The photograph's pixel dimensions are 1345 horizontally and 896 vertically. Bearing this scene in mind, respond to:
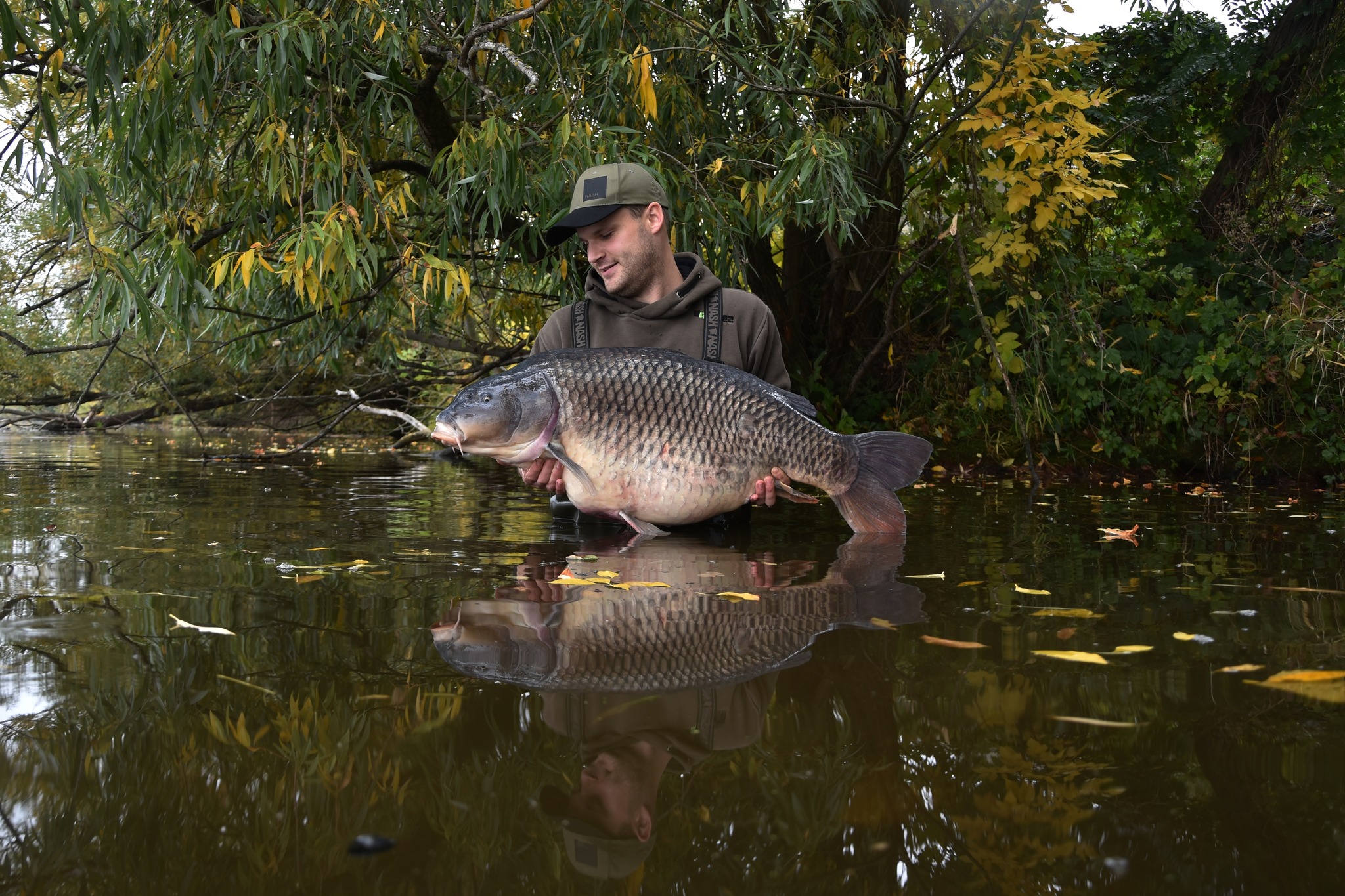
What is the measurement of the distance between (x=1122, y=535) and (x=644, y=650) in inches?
102

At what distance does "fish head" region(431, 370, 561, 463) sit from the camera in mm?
3395

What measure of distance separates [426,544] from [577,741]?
7.12 feet

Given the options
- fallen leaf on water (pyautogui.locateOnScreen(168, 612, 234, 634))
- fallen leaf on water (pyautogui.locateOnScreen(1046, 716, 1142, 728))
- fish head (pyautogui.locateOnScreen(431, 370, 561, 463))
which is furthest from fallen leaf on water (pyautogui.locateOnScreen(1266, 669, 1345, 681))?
fish head (pyautogui.locateOnScreen(431, 370, 561, 463))

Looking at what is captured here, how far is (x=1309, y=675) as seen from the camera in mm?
1897

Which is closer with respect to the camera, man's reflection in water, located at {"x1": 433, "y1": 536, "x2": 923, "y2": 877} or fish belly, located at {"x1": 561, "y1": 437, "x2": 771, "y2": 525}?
man's reflection in water, located at {"x1": 433, "y1": 536, "x2": 923, "y2": 877}

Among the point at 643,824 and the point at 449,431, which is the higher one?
the point at 449,431

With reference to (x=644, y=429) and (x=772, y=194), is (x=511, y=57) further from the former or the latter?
(x=644, y=429)

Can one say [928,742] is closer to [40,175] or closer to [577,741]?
[577,741]

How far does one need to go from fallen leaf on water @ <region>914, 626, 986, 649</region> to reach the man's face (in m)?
2.25

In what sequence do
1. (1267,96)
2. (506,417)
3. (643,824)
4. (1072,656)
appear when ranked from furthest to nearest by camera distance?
(1267,96)
(506,417)
(1072,656)
(643,824)

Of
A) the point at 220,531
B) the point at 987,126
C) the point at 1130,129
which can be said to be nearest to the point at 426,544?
the point at 220,531

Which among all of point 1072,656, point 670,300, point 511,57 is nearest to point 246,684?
point 1072,656

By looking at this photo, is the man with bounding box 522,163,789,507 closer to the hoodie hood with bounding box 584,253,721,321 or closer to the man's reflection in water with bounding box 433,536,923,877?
the hoodie hood with bounding box 584,253,721,321

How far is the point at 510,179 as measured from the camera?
511cm
